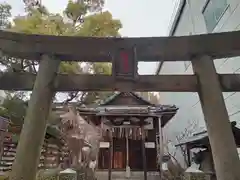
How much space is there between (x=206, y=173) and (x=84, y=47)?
5.58 m

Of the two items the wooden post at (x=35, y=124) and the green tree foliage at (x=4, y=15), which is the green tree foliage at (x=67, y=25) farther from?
the wooden post at (x=35, y=124)

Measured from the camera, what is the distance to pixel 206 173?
7.36 m

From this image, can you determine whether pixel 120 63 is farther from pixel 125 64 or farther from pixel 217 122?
pixel 217 122

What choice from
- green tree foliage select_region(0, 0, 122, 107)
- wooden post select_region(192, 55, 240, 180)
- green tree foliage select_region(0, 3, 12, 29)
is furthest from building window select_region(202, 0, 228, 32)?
green tree foliage select_region(0, 3, 12, 29)

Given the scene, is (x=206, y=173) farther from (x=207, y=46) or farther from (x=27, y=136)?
(x=27, y=136)

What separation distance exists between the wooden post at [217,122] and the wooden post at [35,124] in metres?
3.01

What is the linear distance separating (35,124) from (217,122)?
3.29 m

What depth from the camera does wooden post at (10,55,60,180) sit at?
155 inches

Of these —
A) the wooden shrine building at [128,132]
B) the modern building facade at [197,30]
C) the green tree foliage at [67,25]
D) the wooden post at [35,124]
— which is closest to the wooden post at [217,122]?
the wooden post at [35,124]

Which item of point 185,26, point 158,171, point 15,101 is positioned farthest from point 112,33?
point 158,171

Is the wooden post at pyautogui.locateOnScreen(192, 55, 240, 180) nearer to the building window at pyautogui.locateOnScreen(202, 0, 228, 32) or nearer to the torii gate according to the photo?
the torii gate

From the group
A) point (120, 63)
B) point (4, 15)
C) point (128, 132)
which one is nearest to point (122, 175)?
point (128, 132)

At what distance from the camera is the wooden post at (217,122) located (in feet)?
12.6

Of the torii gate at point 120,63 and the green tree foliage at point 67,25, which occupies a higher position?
the green tree foliage at point 67,25
